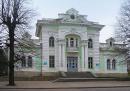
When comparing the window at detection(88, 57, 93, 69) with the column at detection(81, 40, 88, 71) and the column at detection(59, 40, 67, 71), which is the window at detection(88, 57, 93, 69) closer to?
the column at detection(81, 40, 88, 71)

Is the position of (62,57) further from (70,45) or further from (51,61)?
(70,45)

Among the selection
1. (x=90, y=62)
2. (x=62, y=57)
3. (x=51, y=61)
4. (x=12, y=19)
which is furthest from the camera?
(x=90, y=62)

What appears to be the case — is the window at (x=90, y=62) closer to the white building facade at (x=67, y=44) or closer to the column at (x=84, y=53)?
the white building facade at (x=67, y=44)

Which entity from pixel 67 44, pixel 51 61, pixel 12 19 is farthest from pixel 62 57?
pixel 12 19

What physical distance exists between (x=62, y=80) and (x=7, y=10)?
13790 millimetres

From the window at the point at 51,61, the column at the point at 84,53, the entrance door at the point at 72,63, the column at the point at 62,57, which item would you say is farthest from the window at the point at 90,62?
the window at the point at 51,61

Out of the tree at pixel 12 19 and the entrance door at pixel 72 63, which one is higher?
the tree at pixel 12 19

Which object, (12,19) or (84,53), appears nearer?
(12,19)

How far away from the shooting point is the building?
61.3 metres

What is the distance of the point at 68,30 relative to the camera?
204ft

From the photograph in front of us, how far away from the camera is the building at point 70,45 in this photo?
201 feet

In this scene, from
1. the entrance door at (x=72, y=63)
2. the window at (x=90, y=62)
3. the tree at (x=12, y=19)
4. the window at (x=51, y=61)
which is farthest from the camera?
the window at (x=90, y=62)

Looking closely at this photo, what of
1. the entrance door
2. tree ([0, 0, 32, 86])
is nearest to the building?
the entrance door

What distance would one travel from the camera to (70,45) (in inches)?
2463
